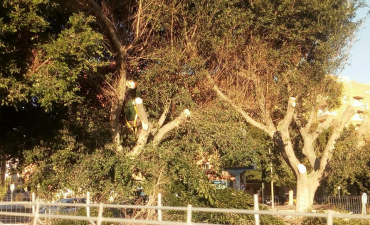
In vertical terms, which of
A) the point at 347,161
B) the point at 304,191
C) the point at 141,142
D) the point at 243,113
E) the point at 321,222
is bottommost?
the point at 321,222

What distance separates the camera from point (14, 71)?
39.0 ft

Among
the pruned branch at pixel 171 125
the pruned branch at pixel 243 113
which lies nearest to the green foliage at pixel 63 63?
the pruned branch at pixel 171 125

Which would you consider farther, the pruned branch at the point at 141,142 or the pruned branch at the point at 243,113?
the pruned branch at the point at 243,113

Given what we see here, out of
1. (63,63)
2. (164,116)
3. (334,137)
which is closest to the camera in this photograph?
(63,63)

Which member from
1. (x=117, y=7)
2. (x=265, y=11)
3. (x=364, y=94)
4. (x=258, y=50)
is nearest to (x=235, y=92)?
(x=258, y=50)

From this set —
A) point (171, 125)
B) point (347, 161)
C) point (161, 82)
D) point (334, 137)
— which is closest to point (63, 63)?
point (161, 82)

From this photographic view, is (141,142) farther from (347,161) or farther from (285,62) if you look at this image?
(347,161)

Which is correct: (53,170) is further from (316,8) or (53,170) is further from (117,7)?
(316,8)

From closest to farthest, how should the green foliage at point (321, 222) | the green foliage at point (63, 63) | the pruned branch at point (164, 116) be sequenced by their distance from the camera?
1. the green foliage at point (63, 63)
2. the green foliage at point (321, 222)
3. the pruned branch at point (164, 116)

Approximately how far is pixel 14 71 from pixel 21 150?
13.9ft

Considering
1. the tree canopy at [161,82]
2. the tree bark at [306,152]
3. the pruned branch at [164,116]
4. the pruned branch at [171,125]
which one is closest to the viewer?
the tree canopy at [161,82]

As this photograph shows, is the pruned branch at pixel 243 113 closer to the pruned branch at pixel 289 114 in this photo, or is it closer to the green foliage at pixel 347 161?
the pruned branch at pixel 289 114

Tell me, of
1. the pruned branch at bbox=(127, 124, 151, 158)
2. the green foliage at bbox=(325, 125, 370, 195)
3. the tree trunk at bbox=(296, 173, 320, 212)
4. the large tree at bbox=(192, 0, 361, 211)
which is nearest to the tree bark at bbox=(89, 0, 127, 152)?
the pruned branch at bbox=(127, 124, 151, 158)

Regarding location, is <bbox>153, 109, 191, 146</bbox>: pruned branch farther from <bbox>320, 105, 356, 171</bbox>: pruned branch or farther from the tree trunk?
<bbox>320, 105, 356, 171</bbox>: pruned branch
